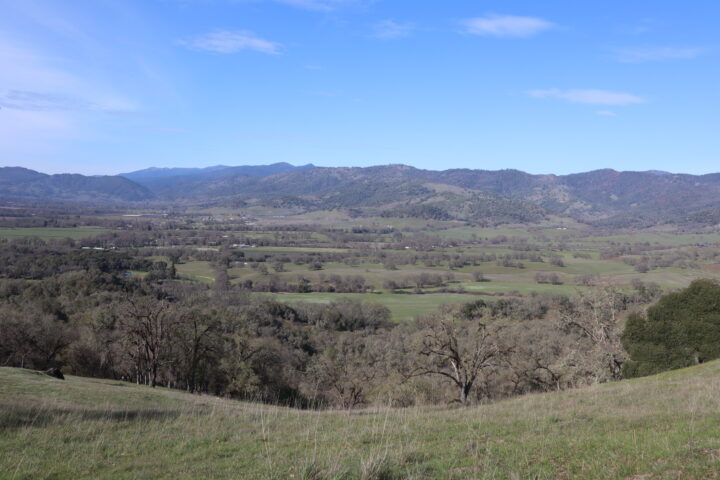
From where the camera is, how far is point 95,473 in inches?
292

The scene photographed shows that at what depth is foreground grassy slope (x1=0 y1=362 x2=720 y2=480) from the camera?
6766mm

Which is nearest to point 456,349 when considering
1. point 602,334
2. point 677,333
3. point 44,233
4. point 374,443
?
point 677,333

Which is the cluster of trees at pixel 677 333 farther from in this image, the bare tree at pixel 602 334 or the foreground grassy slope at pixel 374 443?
the foreground grassy slope at pixel 374 443

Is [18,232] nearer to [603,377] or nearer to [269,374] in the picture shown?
[269,374]

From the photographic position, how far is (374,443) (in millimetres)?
9031

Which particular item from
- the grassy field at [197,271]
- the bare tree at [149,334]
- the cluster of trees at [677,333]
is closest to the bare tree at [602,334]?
the cluster of trees at [677,333]

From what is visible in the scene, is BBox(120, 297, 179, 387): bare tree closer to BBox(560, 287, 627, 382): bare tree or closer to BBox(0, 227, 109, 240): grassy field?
BBox(560, 287, 627, 382): bare tree

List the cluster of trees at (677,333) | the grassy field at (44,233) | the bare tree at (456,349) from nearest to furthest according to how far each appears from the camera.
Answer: the cluster of trees at (677,333)
the bare tree at (456,349)
the grassy field at (44,233)

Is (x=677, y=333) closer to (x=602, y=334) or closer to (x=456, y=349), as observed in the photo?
(x=602, y=334)

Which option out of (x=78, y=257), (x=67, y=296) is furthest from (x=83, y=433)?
(x=78, y=257)

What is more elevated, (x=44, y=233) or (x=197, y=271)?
(x=44, y=233)

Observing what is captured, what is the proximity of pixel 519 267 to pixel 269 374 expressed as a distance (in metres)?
90.2

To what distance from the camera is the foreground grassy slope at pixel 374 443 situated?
677cm

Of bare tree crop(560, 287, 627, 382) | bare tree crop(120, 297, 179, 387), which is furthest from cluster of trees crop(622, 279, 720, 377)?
bare tree crop(120, 297, 179, 387)
